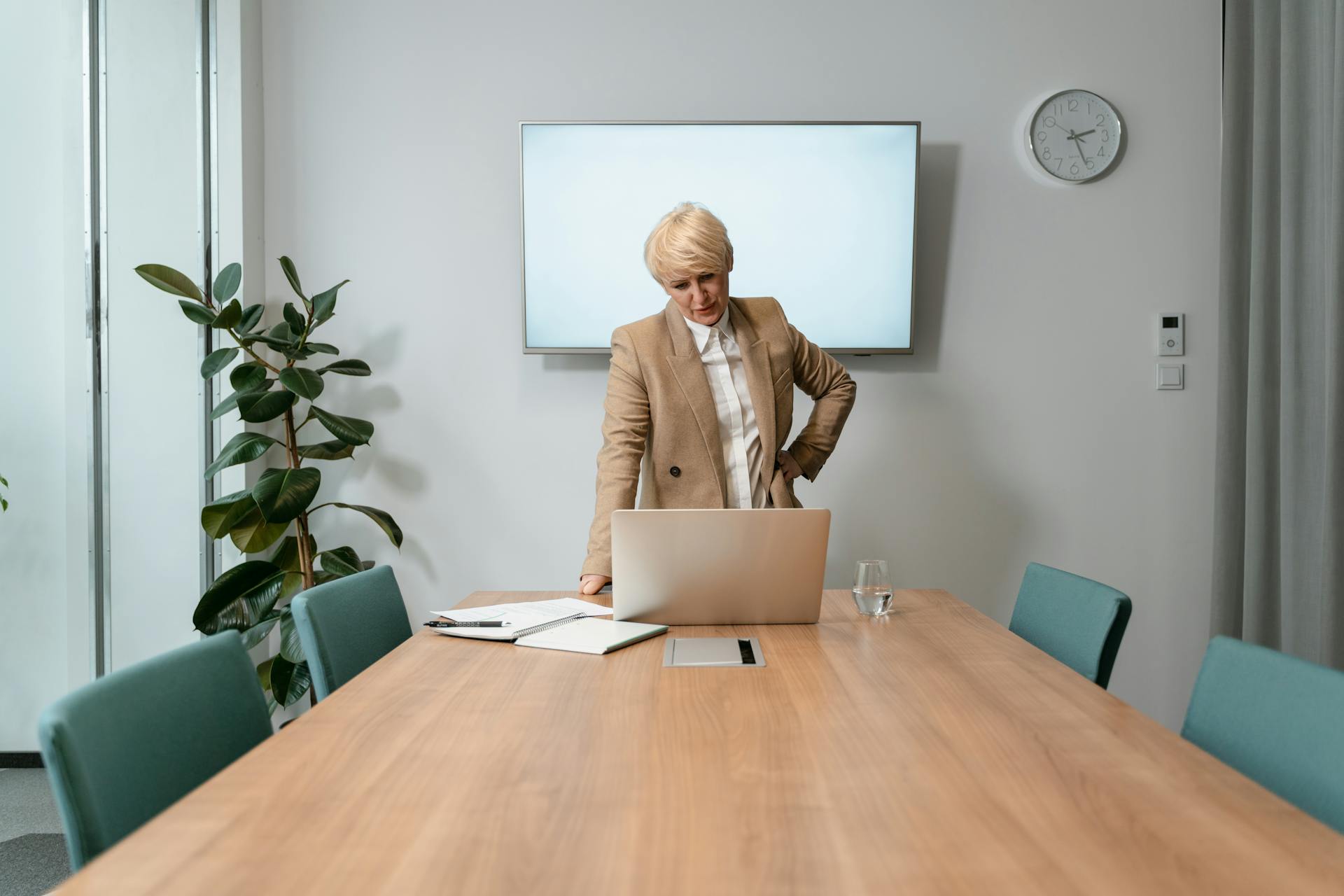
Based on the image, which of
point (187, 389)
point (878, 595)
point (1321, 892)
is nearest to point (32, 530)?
point (187, 389)

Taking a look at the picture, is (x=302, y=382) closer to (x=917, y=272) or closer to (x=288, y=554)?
(x=288, y=554)

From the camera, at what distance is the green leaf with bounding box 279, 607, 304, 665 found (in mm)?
2957

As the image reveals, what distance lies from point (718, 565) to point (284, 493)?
1763mm

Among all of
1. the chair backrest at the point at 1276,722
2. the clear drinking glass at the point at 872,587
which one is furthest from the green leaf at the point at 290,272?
the chair backrest at the point at 1276,722

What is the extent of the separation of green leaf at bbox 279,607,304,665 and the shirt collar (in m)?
1.52

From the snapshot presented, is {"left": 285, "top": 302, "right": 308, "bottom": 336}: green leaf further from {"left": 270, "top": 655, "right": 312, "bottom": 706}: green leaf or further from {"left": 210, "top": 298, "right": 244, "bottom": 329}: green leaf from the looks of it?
{"left": 270, "top": 655, "right": 312, "bottom": 706}: green leaf

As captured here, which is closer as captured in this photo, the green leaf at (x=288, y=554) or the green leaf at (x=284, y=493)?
the green leaf at (x=284, y=493)

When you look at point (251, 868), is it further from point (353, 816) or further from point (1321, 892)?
point (1321, 892)

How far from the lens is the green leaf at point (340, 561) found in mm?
3197

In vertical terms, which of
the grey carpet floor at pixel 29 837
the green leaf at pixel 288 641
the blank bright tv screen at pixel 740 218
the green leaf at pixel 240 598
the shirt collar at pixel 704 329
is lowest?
the grey carpet floor at pixel 29 837

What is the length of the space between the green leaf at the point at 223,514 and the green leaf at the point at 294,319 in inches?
22.2

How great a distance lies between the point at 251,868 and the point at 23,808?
2795mm

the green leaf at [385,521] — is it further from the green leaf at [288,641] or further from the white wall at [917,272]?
the green leaf at [288,641]

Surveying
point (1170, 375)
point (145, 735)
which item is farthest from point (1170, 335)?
point (145, 735)
